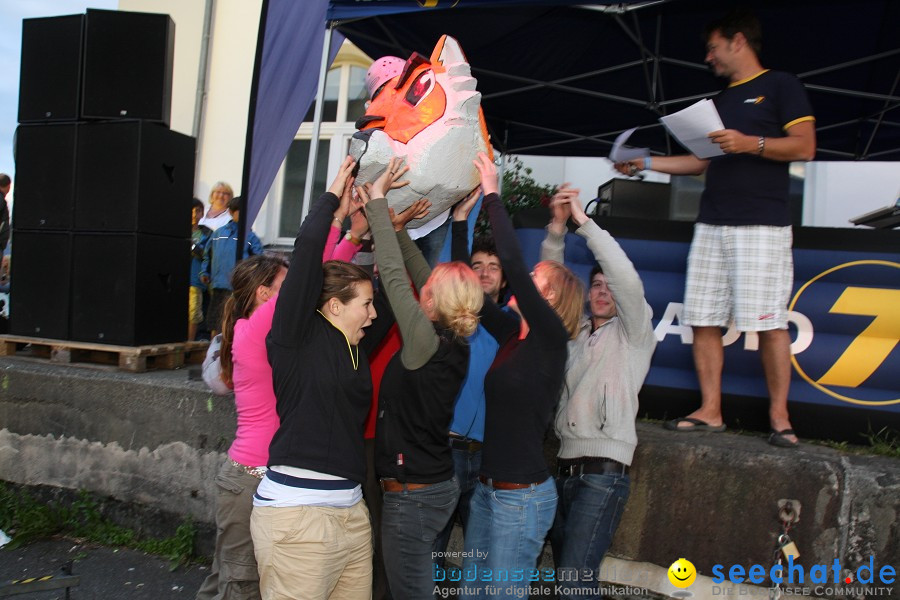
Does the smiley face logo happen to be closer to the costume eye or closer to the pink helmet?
the costume eye

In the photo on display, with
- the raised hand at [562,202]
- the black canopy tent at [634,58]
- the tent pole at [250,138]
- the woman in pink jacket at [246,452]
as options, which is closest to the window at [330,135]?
the black canopy tent at [634,58]

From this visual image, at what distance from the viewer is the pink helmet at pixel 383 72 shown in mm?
2945

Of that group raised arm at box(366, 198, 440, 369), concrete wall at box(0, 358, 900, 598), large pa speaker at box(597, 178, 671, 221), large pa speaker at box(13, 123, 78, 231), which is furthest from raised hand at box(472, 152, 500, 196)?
large pa speaker at box(597, 178, 671, 221)

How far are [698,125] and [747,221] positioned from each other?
458 millimetres

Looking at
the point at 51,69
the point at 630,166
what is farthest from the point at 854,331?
the point at 51,69

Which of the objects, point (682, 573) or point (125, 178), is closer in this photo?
point (682, 573)

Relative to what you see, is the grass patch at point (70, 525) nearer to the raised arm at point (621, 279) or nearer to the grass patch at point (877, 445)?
the raised arm at point (621, 279)

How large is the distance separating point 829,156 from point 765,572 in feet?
19.3

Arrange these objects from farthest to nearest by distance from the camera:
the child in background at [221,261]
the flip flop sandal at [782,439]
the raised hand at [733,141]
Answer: the child in background at [221,261] → the flip flop sandal at [782,439] → the raised hand at [733,141]

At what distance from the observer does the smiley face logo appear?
115 inches

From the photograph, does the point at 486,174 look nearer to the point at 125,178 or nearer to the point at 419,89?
the point at 419,89

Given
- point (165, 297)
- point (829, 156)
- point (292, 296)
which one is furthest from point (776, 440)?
point (829, 156)

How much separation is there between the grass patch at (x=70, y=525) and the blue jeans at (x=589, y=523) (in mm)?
2119

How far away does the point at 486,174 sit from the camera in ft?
8.59
